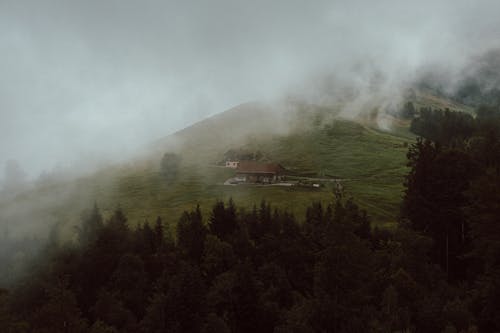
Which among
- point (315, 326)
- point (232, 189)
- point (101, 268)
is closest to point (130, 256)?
point (101, 268)

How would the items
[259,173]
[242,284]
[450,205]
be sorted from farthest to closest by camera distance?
[259,173] → [450,205] → [242,284]

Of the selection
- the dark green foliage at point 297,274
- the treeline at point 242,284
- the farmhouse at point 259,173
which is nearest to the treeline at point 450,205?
the dark green foliage at point 297,274

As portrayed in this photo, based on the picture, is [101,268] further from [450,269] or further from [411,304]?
[450,269]

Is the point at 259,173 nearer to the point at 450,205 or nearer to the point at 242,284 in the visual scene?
the point at 450,205

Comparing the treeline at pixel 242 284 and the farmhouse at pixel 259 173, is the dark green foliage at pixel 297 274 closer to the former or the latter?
the treeline at pixel 242 284

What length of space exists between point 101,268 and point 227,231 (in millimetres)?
28743

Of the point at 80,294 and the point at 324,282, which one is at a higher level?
the point at 324,282

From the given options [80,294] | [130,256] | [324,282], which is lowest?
[80,294]

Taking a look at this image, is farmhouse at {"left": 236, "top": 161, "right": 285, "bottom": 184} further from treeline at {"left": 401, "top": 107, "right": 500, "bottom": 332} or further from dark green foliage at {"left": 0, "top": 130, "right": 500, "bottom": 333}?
treeline at {"left": 401, "top": 107, "right": 500, "bottom": 332}

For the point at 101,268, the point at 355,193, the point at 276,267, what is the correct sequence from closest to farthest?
the point at 276,267 < the point at 101,268 < the point at 355,193

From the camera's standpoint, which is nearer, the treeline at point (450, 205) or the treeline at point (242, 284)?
the treeline at point (242, 284)

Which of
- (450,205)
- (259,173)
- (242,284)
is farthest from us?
(259,173)

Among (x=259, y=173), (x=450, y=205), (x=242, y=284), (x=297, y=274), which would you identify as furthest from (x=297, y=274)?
(x=259, y=173)

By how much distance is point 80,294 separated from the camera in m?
77.5
